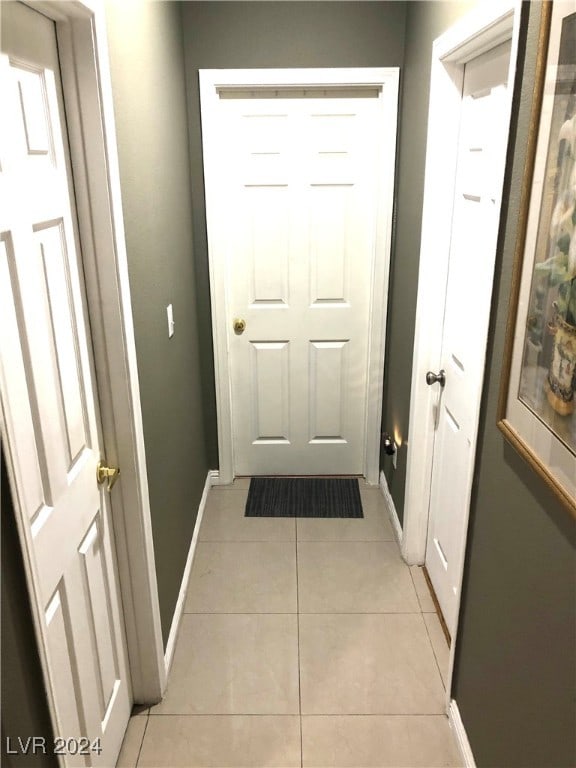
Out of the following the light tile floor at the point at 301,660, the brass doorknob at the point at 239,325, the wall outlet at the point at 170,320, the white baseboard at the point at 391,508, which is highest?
the wall outlet at the point at 170,320

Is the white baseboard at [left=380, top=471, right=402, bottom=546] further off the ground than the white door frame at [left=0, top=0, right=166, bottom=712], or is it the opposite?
the white door frame at [left=0, top=0, right=166, bottom=712]

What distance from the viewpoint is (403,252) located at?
2770 mm

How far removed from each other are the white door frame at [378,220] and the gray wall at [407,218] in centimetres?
5

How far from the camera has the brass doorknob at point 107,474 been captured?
1646 mm

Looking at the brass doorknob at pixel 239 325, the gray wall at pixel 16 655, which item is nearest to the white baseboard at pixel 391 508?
the brass doorknob at pixel 239 325

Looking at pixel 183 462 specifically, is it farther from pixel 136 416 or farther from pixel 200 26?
pixel 200 26

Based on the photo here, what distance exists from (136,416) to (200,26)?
6.33 ft

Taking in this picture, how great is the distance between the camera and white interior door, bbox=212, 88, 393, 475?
286 centimetres

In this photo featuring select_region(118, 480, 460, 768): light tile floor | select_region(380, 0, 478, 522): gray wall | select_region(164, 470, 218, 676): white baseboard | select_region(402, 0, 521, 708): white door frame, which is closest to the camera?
select_region(118, 480, 460, 768): light tile floor

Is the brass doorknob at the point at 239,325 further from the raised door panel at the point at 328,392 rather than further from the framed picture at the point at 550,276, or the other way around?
the framed picture at the point at 550,276

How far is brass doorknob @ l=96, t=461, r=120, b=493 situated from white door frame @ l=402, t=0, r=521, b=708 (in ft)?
3.38

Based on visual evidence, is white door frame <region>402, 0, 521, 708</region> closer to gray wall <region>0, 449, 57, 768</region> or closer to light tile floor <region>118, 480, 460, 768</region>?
light tile floor <region>118, 480, 460, 768</region>

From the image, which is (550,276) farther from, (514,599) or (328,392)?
(328,392)

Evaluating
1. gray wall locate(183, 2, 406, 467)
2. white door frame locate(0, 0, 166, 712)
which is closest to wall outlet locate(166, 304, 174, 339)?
white door frame locate(0, 0, 166, 712)
